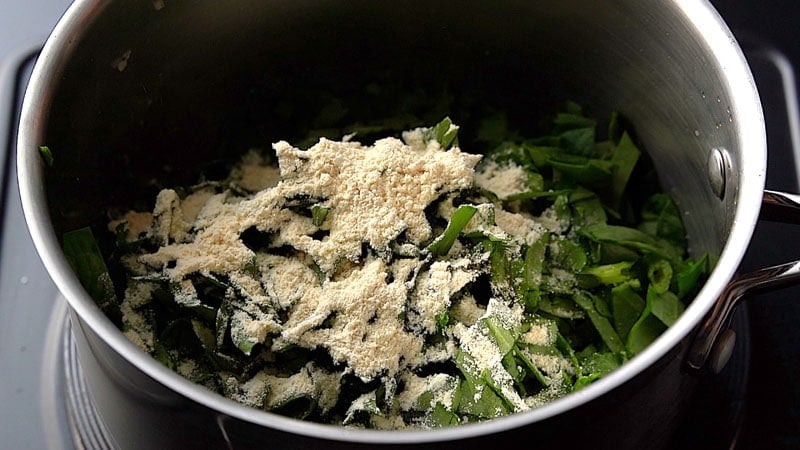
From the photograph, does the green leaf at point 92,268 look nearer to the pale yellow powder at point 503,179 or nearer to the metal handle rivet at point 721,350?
the pale yellow powder at point 503,179

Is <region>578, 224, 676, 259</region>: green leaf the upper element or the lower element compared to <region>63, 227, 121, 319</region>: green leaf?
lower

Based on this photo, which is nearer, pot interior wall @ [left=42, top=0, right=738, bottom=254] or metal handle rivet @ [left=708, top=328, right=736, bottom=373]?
metal handle rivet @ [left=708, top=328, right=736, bottom=373]

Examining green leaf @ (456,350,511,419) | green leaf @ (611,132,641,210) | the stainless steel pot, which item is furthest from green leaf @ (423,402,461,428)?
green leaf @ (611,132,641,210)

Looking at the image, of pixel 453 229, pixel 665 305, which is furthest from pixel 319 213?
pixel 665 305

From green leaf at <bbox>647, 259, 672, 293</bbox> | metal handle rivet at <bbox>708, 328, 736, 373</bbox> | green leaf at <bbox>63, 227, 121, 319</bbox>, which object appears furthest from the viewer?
green leaf at <bbox>647, 259, 672, 293</bbox>

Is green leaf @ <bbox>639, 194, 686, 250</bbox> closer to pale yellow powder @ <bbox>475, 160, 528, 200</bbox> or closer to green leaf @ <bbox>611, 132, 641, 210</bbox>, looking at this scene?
green leaf @ <bbox>611, 132, 641, 210</bbox>

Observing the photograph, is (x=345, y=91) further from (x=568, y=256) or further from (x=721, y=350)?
(x=721, y=350)

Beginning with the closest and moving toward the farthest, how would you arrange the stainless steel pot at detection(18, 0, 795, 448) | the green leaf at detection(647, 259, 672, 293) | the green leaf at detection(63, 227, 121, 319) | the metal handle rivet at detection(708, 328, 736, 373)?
1. the stainless steel pot at detection(18, 0, 795, 448)
2. the metal handle rivet at detection(708, 328, 736, 373)
3. the green leaf at detection(63, 227, 121, 319)
4. the green leaf at detection(647, 259, 672, 293)

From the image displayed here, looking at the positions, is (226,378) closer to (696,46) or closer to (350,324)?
(350,324)
